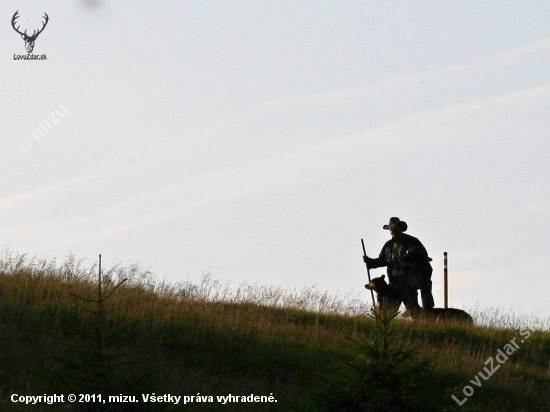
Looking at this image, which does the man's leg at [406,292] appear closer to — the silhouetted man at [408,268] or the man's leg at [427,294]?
the silhouetted man at [408,268]

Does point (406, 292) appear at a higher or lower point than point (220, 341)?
higher

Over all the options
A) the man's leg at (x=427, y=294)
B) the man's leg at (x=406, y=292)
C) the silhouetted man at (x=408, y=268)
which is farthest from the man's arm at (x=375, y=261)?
the man's leg at (x=427, y=294)

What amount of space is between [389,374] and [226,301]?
9.82 m

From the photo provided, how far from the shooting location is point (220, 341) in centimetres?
1409


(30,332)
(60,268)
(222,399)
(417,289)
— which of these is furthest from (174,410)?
(417,289)

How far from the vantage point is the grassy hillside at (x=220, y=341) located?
12.1 m

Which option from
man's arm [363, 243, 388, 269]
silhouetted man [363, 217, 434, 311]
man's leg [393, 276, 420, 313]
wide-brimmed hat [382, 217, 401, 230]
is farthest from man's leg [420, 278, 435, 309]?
wide-brimmed hat [382, 217, 401, 230]

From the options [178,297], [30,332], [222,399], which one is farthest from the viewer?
[178,297]

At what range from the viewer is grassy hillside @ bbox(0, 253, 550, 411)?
12.1 metres

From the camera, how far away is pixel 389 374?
307 inches

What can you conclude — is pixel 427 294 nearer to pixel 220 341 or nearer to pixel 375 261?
pixel 375 261

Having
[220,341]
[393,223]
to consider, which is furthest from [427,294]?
[220,341]

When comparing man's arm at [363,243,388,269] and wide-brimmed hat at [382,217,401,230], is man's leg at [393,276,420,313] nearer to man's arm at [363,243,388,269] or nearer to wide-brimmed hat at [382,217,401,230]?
man's arm at [363,243,388,269]

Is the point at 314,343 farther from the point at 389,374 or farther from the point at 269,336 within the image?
the point at 389,374
